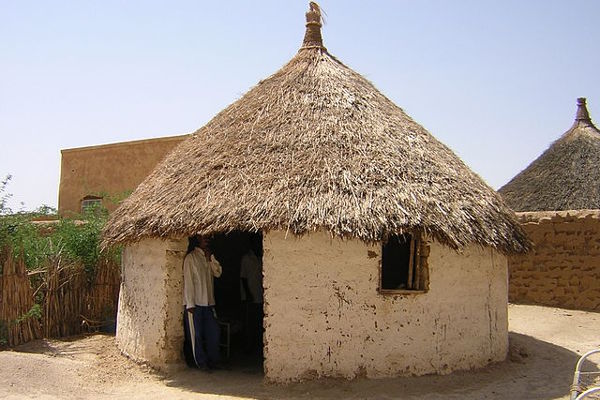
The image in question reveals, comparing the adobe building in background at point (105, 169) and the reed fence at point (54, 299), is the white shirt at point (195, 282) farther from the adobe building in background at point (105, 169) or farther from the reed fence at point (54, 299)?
the adobe building in background at point (105, 169)

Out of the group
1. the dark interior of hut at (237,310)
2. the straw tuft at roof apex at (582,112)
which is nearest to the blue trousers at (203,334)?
the dark interior of hut at (237,310)

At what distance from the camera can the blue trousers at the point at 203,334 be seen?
815 cm

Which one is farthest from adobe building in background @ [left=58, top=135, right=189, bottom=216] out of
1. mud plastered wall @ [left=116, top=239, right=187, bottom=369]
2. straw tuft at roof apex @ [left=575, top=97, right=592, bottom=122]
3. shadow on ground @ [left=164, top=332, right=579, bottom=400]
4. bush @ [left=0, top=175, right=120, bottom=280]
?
straw tuft at roof apex @ [left=575, top=97, right=592, bottom=122]

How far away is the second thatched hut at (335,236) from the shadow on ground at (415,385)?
6.5 inches

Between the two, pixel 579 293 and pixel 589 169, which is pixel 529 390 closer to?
pixel 579 293

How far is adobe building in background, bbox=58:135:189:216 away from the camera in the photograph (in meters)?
15.5

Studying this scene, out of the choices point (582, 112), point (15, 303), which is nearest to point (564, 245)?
point (582, 112)

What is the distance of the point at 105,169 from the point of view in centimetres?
1639

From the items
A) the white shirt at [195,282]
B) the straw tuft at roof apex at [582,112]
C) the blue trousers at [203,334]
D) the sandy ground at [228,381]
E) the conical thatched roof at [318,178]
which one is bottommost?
the sandy ground at [228,381]

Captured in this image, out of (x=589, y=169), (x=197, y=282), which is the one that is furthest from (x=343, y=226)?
(x=589, y=169)

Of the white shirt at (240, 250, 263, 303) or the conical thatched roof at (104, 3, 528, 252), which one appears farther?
the white shirt at (240, 250, 263, 303)

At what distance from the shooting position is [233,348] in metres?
9.87

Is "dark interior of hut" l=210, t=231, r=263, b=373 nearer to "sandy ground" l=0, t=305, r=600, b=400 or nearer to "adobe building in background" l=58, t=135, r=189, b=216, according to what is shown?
"sandy ground" l=0, t=305, r=600, b=400

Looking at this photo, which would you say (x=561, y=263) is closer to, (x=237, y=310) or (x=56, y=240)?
(x=237, y=310)
